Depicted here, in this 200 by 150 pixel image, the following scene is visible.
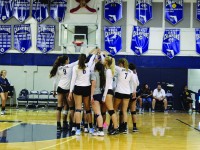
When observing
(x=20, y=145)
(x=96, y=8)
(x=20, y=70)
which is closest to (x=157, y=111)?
(x=96, y=8)

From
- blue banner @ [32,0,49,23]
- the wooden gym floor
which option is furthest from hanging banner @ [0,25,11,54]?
the wooden gym floor

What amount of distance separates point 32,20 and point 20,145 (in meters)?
14.9

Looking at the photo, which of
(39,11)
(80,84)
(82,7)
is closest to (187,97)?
(82,7)

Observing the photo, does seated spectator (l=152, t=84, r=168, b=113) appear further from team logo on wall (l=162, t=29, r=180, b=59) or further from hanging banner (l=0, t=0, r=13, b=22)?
hanging banner (l=0, t=0, r=13, b=22)

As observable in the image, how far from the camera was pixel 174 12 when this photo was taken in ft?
68.5

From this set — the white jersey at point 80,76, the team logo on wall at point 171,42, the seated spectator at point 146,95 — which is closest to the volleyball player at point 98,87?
the white jersey at point 80,76

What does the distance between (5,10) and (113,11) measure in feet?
20.3

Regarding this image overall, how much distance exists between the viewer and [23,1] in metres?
21.2

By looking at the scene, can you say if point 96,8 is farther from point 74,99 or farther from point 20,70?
point 74,99

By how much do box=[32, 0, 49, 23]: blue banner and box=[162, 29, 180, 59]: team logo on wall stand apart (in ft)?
22.8

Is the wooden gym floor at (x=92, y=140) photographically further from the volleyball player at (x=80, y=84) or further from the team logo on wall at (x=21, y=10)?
the team logo on wall at (x=21, y=10)

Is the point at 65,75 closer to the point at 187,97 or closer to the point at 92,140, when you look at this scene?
the point at 92,140

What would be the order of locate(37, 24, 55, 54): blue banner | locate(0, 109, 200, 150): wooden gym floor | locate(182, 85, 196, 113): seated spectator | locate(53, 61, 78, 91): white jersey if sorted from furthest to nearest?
locate(37, 24, 55, 54): blue banner, locate(182, 85, 196, 113): seated spectator, locate(53, 61, 78, 91): white jersey, locate(0, 109, 200, 150): wooden gym floor

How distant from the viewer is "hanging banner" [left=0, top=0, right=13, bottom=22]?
21125mm
